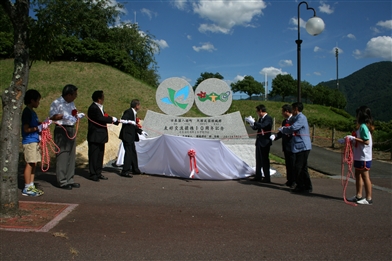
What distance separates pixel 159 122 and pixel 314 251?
19.4 ft

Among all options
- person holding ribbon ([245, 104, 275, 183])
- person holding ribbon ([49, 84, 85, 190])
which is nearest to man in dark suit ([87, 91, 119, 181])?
person holding ribbon ([49, 84, 85, 190])

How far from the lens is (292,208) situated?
535cm

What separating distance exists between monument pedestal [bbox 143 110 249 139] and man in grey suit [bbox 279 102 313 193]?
A: 93.6 inches

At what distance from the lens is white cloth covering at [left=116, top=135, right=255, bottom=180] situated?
7.54m

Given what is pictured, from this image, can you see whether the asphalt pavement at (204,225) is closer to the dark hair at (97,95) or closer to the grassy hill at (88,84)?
the dark hair at (97,95)

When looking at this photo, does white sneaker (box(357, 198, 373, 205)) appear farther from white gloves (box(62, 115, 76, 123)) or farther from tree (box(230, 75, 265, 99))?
tree (box(230, 75, 265, 99))

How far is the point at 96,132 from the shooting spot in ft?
22.0

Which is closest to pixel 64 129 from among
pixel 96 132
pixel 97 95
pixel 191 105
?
pixel 96 132

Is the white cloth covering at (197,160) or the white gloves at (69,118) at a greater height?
the white gloves at (69,118)

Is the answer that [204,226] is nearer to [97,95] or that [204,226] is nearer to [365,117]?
[365,117]

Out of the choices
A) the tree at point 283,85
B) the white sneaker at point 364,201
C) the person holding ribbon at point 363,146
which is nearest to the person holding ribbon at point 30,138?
the person holding ribbon at point 363,146

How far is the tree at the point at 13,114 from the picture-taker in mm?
4250

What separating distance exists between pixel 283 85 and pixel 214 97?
6033 cm

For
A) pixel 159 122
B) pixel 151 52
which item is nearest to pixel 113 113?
pixel 159 122
